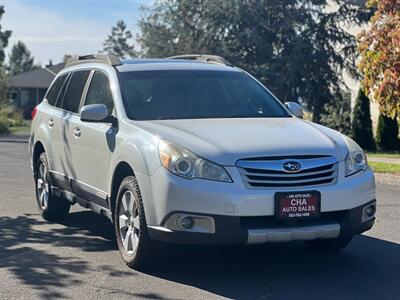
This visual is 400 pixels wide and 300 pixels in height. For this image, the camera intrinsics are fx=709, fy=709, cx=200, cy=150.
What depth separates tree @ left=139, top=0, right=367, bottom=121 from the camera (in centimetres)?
2533

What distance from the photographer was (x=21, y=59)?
326 feet

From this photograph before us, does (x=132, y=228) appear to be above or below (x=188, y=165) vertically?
below

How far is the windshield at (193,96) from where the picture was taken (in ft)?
22.4

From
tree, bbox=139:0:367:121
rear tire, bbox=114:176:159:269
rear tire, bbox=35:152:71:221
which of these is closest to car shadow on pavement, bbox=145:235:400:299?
rear tire, bbox=114:176:159:269

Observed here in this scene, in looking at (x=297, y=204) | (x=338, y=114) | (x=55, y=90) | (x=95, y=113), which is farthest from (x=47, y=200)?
(x=338, y=114)

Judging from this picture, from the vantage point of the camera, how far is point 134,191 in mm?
6027

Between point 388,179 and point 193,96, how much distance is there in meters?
7.20

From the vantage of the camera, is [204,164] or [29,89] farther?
[29,89]

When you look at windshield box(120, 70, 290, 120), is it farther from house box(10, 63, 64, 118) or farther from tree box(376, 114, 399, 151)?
house box(10, 63, 64, 118)

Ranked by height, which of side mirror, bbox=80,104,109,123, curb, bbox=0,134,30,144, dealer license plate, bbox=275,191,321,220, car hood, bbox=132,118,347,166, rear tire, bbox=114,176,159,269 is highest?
side mirror, bbox=80,104,109,123

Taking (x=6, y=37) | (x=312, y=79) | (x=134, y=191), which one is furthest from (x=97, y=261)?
(x=6, y=37)

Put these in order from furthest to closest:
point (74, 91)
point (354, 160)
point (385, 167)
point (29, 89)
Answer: point (29, 89) → point (385, 167) → point (74, 91) → point (354, 160)

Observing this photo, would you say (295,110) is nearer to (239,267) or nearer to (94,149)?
(239,267)

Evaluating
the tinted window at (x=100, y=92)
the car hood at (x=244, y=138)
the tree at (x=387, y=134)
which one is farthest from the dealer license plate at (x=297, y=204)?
the tree at (x=387, y=134)
